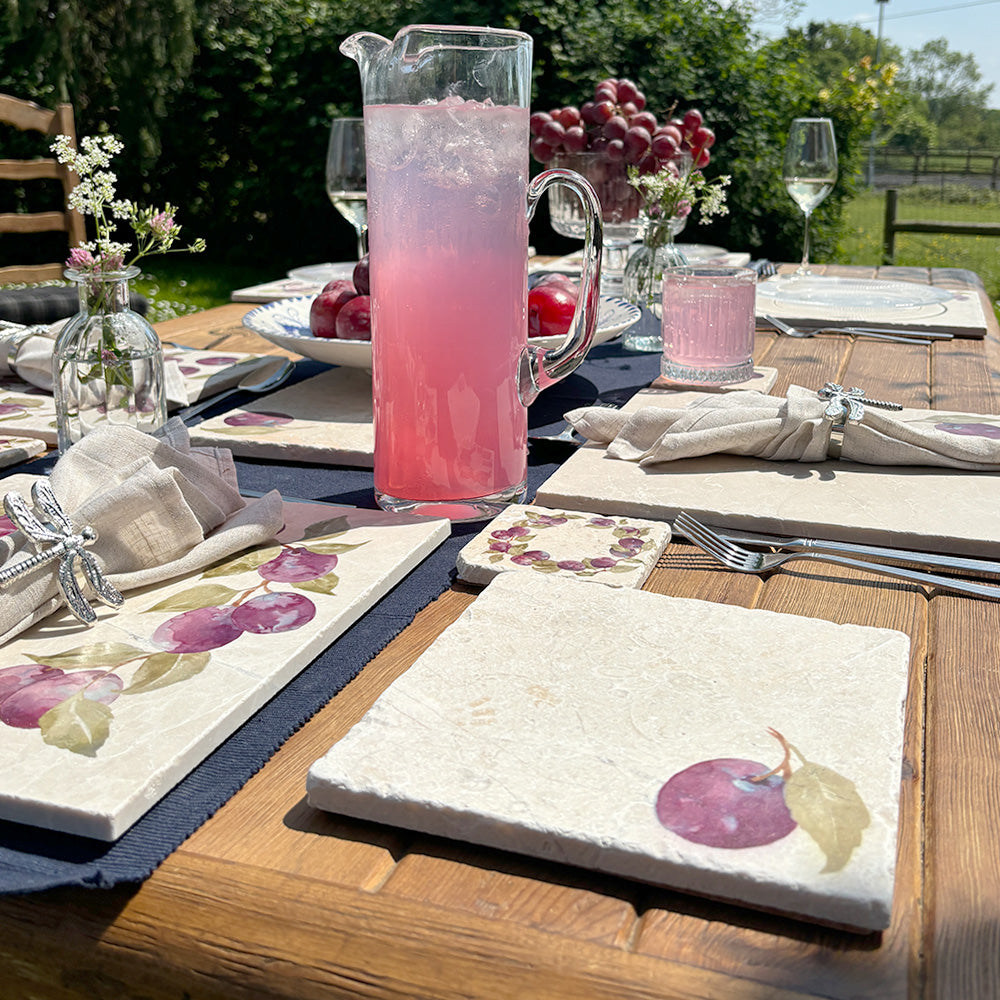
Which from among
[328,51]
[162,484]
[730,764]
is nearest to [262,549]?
[162,484]

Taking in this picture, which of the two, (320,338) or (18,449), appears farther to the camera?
(320,338)

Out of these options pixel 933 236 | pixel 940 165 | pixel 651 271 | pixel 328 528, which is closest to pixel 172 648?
pixel 328 528

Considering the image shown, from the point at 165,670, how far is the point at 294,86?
22.0ft

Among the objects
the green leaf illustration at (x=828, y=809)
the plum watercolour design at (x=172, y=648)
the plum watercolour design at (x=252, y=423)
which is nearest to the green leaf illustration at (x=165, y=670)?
the plum watercolour design at (x=172, y=648)

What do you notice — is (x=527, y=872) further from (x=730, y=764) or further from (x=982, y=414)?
(x=982, y=414)

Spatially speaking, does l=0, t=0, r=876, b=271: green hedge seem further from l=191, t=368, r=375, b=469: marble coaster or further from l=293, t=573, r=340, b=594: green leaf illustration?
l=293, t=573, r=340, b=594: green leaf illustration

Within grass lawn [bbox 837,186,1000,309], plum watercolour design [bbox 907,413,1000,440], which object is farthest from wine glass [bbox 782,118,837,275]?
grass lawn [bbox 837,186,1000,309]

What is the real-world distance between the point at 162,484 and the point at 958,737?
54cm

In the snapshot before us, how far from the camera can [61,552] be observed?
678mm

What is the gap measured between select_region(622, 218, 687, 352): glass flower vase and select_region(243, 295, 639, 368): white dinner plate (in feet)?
0.88

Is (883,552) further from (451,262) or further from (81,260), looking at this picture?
(81,260)

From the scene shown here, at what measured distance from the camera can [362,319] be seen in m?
1.31

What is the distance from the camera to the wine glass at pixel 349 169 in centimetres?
195

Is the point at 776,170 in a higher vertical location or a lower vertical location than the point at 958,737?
higher
